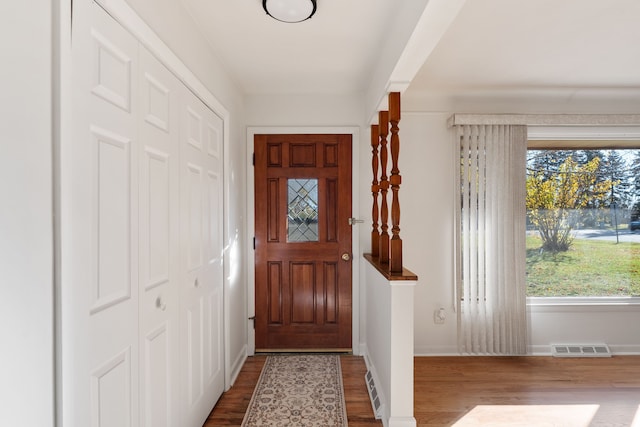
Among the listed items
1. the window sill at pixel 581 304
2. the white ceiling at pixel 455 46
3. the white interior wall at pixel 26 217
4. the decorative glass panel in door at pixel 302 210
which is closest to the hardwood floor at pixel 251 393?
the decorative glass panel in door at pixel 302 210

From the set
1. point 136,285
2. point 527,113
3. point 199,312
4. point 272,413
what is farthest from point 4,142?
point 527,113

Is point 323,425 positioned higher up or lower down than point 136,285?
lower down

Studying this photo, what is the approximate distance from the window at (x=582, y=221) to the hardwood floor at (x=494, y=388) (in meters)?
0.69

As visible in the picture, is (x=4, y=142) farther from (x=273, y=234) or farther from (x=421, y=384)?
(x=421, y=384)

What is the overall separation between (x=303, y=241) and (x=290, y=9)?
6.49ft

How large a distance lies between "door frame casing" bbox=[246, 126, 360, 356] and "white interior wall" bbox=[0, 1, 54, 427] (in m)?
2.31

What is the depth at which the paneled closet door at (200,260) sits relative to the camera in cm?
188

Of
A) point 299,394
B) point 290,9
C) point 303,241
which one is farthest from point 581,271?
point 290,9

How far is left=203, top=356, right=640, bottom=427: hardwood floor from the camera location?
2268 millimetres

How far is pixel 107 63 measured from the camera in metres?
1.20

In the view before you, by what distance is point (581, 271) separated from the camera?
3.42 m

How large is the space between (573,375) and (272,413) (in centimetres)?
248

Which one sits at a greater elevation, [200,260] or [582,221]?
[582,221]

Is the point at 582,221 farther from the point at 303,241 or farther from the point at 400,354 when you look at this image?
the point at 303,241
